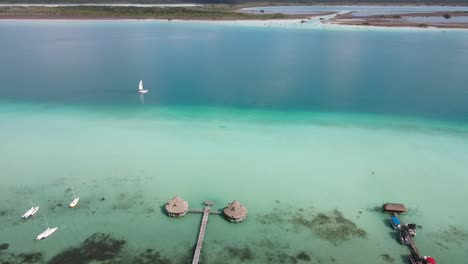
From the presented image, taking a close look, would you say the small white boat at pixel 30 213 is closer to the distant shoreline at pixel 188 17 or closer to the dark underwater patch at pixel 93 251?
the dark underwater patch at pixel 93 251

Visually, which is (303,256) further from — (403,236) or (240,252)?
(403,236)

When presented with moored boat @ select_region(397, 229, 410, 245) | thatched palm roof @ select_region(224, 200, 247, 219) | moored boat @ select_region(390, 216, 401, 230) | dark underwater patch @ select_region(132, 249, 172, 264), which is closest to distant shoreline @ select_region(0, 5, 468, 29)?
moored boat @ select_region(390, 216, 401, 230)

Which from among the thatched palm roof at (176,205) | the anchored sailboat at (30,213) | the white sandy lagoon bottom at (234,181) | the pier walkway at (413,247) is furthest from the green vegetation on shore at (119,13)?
the pier walkway at (413,247)

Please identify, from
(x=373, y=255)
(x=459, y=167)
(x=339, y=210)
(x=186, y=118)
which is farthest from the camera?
(x=186, y=118)

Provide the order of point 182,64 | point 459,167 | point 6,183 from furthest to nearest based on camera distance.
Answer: point 182,64
point 459,167
point 6,183

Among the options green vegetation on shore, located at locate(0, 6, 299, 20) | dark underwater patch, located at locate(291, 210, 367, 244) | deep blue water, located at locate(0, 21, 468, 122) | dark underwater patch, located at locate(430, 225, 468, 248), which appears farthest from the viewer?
A: green vegetation on shore, located at locate(0, 6, 299, 20)

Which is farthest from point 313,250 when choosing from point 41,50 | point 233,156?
point 41,50

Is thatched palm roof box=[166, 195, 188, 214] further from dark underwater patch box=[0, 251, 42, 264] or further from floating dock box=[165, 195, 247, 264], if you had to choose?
dark underwater patch box=[0, 251, 42, 264]

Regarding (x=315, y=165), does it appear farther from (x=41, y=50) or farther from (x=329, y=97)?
(x=41, y=50)
